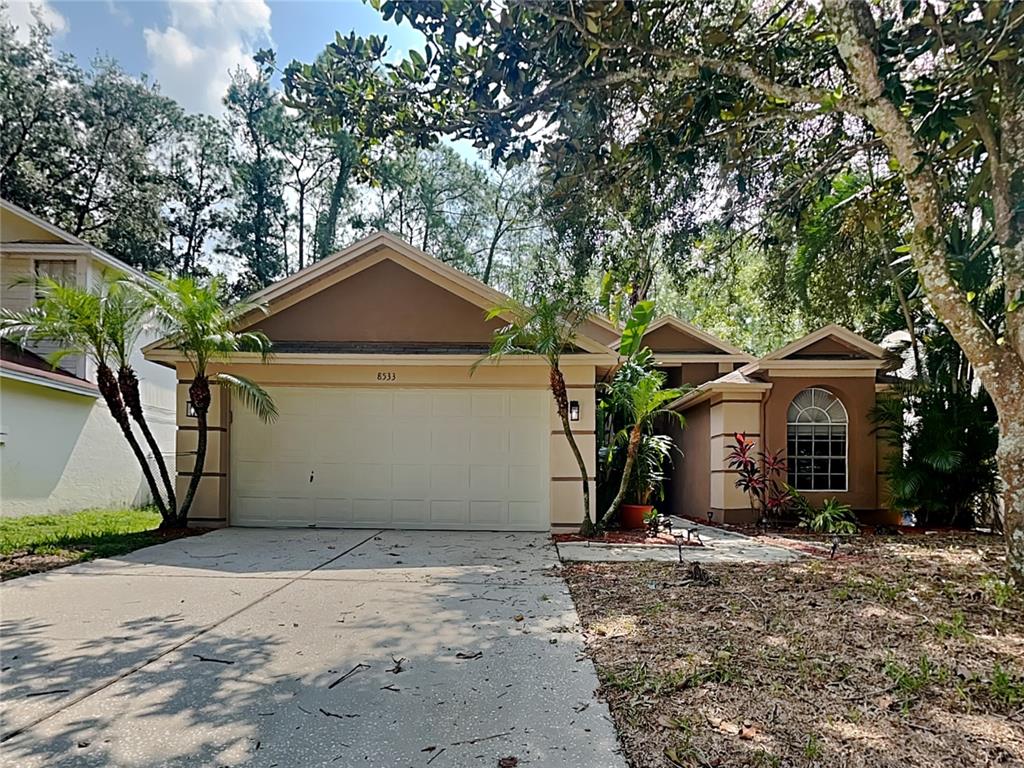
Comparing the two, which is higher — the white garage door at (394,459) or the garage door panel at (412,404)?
the garage door panel at (412,404)

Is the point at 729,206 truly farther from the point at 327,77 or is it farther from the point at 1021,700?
the point at 1021,700

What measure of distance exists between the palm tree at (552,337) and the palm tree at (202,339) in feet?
11.5

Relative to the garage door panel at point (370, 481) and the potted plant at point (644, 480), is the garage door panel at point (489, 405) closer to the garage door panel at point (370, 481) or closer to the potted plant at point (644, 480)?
the garage door panel at point (370, 481)

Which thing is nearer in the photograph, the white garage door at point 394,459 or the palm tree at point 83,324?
the palm tree at point 83,324

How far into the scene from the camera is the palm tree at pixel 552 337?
8.25 meters

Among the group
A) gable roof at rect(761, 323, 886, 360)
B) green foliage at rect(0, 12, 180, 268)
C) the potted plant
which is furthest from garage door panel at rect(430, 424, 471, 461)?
green foliage at rect(0, 12, 180, 268)

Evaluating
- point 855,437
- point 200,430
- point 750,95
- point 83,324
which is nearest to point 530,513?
point 200,430

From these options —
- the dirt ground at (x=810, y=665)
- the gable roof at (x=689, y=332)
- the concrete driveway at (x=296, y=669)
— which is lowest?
the concrete driveway at (x=296, y=669)

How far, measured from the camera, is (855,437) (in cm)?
1067

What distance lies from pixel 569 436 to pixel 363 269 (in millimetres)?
4297

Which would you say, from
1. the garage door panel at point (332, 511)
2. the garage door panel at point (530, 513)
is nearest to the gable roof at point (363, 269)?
the garage door panel at point (530, 513)

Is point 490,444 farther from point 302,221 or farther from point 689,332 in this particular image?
point 302,221

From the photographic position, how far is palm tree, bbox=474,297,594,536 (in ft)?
27.1

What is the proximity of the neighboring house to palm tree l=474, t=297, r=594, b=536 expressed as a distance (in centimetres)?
805
